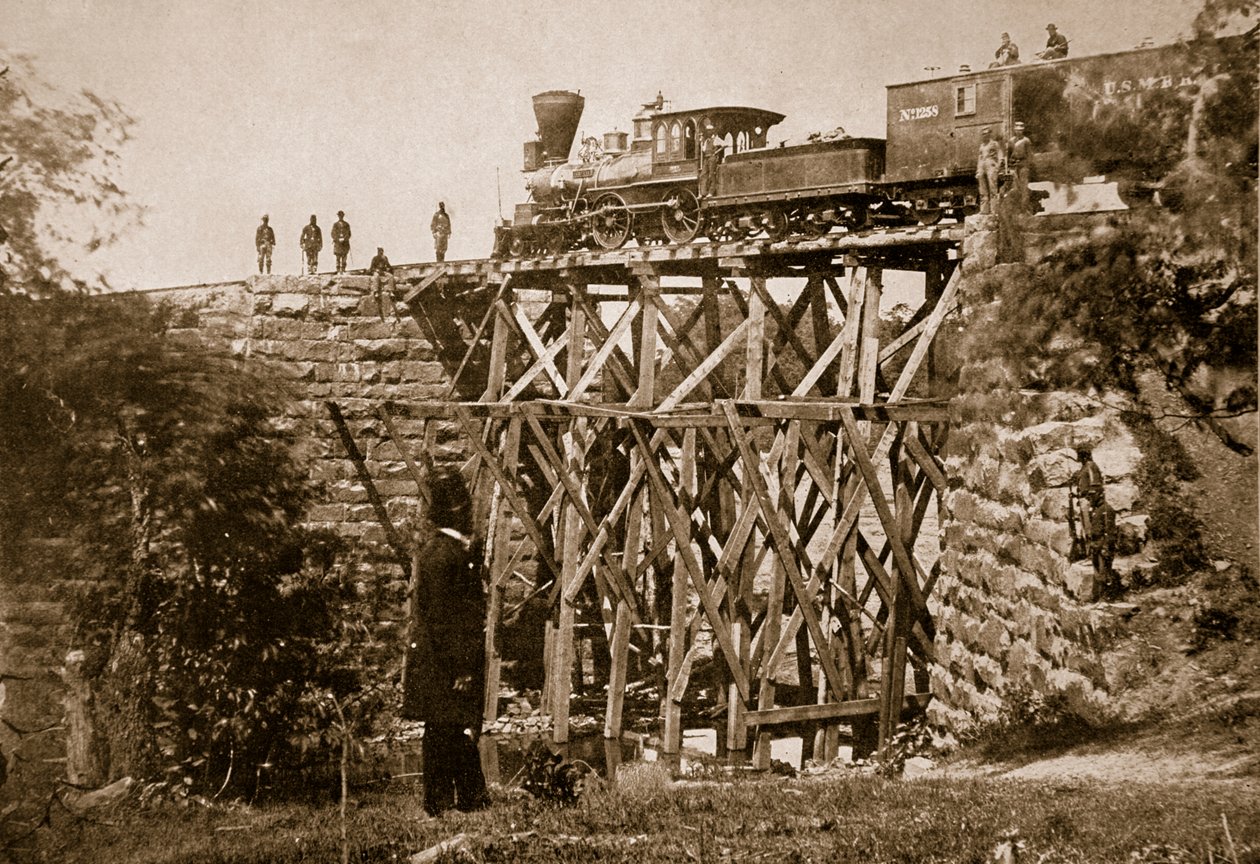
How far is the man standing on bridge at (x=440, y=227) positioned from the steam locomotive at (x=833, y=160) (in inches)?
23.6

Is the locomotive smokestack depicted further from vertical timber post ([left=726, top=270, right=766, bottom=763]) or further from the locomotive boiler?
vertical timber post ([left=726, top=270, right=766, bottom=763])

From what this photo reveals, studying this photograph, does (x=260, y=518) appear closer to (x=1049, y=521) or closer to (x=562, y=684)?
(x=562, y=684)

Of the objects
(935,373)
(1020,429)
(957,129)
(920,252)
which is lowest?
(1020,429)

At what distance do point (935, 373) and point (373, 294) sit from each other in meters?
5.76

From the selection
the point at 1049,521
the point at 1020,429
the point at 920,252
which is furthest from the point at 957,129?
the point at 1049,521

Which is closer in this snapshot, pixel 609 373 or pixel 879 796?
pixel 879 796

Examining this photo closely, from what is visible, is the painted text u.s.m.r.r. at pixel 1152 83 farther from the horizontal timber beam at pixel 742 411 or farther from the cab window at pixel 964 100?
the cab window at pixel 964 100

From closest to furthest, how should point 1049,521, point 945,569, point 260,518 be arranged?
point 1049,521, point 945,569, point 260,518

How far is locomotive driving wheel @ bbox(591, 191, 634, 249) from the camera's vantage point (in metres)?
13.3

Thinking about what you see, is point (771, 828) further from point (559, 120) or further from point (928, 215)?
point (559, 120)

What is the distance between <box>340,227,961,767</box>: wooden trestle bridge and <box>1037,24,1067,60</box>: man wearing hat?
1.47m

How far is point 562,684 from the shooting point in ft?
36.3

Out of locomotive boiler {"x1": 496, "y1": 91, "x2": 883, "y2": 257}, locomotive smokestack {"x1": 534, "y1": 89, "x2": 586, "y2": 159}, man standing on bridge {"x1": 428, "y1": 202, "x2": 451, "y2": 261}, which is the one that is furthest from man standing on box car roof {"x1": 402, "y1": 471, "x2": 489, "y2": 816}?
locomotive smokestack {"x1": 534, "y1": 89, "x2": 586, "y2": 159}

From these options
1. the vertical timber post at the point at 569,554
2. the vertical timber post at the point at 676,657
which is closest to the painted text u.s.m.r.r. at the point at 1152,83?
the vertical timber post at the point at 676,657
